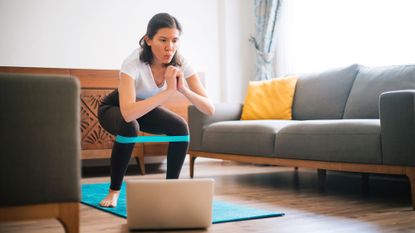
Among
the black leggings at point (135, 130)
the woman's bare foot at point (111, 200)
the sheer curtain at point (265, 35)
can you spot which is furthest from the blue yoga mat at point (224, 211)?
the sheer curtain at point (265, 35)

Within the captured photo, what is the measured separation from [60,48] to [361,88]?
101 inches

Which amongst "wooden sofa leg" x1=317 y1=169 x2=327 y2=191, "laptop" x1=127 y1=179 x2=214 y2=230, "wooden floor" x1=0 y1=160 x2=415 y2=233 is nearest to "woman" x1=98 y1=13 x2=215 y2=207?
"wooden floor" x1=0 y1=160 x2=415 y2=233

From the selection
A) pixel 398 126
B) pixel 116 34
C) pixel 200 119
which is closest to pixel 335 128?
pixel 398 126

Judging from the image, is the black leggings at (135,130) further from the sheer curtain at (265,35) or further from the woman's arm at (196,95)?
the sheer curtain at (265,35)

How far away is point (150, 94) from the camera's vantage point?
8.50 ft

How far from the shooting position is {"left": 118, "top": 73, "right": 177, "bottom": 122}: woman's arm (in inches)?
88.4

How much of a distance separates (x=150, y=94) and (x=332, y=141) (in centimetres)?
98

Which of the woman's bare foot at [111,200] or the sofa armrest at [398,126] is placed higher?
the sofa armrest at [398,126]

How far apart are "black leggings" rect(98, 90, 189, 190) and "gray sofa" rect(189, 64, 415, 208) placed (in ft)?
2.54

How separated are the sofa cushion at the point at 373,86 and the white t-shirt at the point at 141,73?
48.6 inches

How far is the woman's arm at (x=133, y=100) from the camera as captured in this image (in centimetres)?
225

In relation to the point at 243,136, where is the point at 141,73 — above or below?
above

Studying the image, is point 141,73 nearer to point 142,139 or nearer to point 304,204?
point 142,139

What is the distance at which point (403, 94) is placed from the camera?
91.1 inches
